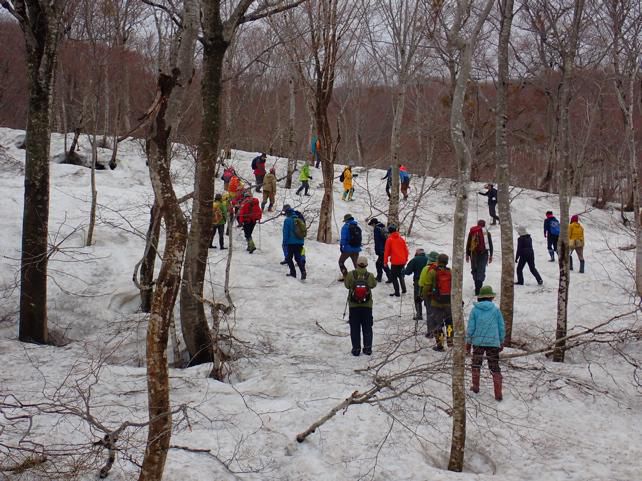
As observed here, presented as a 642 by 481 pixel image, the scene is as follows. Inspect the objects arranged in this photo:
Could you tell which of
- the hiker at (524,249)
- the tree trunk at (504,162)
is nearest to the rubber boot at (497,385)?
the tree trunk at (504,162)

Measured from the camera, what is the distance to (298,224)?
39.4 ft

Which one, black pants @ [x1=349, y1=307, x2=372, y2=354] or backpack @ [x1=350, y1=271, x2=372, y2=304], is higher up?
backpack @ [x1=350, y1=271, x2=372, y2=304]

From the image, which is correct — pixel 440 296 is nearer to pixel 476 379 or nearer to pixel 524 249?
pixel 476 379

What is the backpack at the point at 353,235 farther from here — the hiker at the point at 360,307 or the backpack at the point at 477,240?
the hiker at the point at 360,307

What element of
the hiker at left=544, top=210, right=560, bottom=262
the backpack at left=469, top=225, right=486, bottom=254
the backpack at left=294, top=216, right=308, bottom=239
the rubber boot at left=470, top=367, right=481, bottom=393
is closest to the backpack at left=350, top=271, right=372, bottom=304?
the rubber boot at left=470, top=367, right=481, bottom=393

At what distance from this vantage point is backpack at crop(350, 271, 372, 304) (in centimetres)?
859

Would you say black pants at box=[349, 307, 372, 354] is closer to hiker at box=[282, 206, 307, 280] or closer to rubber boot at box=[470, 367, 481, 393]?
rubber boot at box=[470, 367, 481, 393]

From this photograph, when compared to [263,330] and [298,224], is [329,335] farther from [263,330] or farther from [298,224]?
[298,224]

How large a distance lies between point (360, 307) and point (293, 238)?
4.00 metres

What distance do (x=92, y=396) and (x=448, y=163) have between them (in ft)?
75.6

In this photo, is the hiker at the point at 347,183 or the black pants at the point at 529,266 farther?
the hiker at the point at 347,183

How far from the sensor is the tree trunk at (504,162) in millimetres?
9078

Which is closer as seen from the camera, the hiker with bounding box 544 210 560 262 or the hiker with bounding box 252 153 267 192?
the hiker with bounding box 544 210 560 262

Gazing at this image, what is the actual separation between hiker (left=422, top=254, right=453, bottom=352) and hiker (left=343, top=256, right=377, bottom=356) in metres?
0.96
